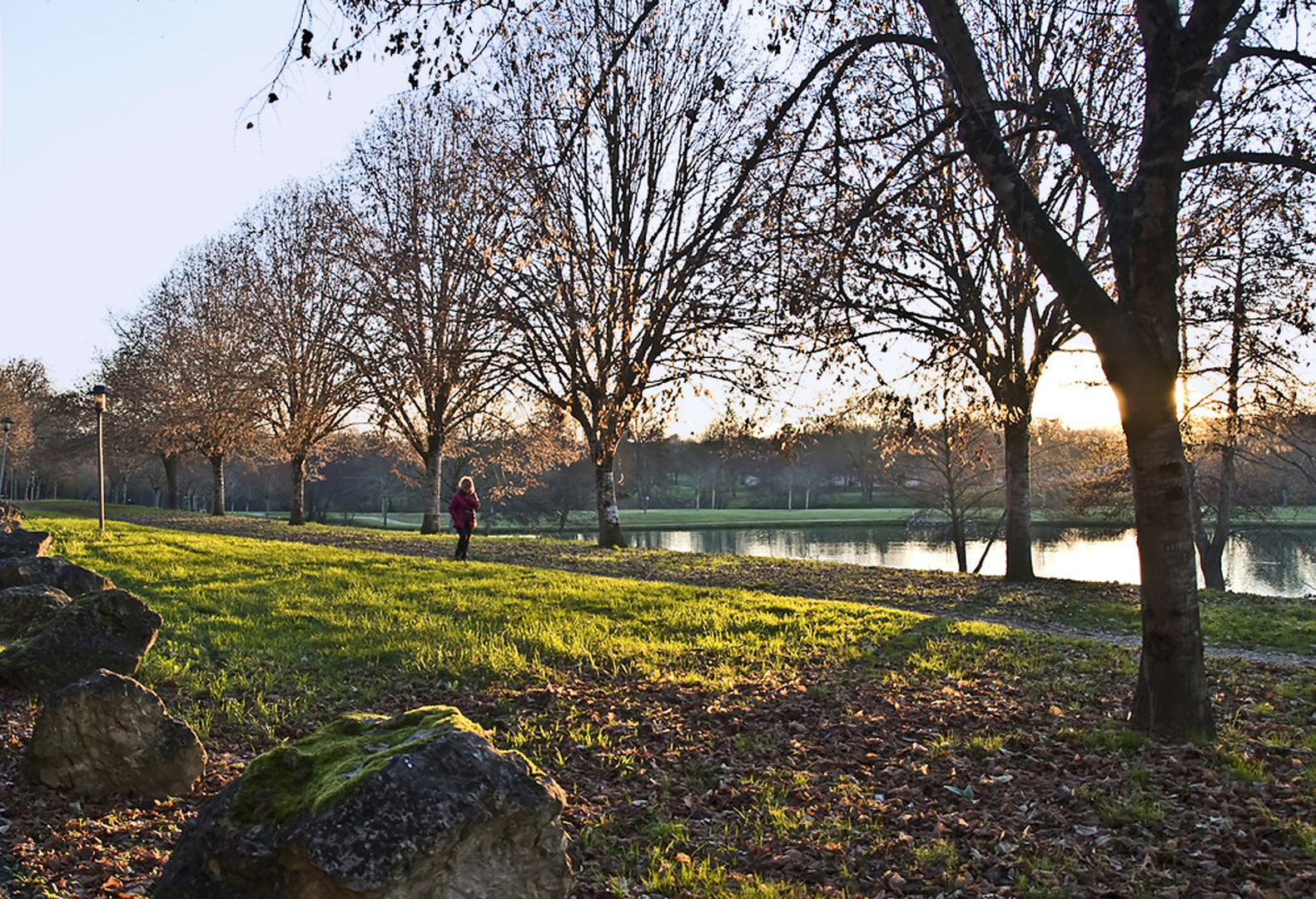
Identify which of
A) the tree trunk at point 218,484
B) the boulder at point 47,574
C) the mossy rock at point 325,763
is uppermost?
the tree trunk at point 218,484

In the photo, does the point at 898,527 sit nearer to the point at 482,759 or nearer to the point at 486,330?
the point at 486,330

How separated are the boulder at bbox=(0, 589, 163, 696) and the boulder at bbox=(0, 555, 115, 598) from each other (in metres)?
2.75

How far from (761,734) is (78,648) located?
189 inches

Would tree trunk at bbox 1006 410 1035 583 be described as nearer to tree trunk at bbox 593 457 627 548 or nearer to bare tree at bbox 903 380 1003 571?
bare tree at bbox 903 380 1003 571

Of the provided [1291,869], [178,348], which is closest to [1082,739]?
[1291,869]

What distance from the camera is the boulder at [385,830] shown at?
115 inches

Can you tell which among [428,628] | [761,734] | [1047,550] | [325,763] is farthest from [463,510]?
[1047,550]

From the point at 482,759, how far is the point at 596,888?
4.15ft

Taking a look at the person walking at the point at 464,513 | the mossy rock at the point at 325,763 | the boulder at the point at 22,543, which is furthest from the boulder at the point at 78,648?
the person walking at the point at 464,513

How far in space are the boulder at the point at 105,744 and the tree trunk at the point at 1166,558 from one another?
21.5 ft

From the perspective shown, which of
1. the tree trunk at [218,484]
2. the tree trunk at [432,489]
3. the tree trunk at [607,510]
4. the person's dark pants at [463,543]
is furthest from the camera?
the tree trunk at [218,484]

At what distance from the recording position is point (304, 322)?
29.3 m

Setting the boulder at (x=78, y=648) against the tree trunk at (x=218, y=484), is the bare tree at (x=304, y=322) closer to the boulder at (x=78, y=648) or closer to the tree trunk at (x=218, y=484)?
the tree trunk at (x=218, y=484)

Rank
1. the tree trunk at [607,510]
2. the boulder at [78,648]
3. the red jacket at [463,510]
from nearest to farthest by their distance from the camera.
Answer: the boulder at [78,648] → the red jacket at [463,510] → the tree trunk at [607,510]
